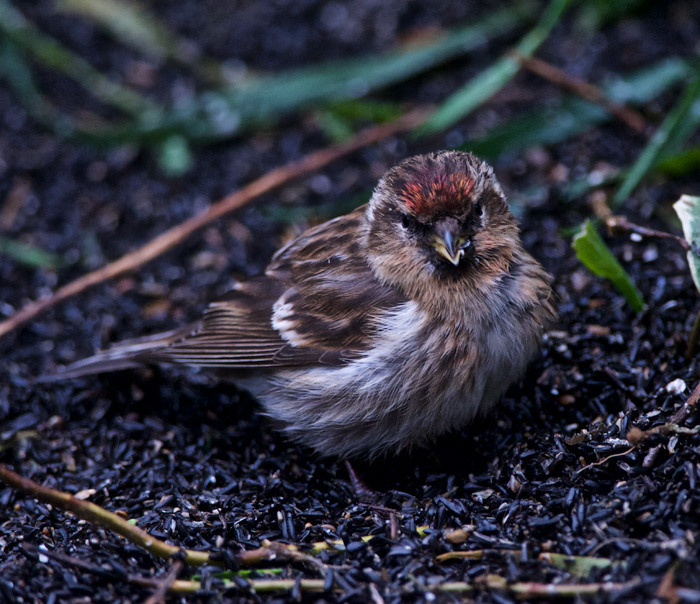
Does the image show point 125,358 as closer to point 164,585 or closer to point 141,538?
point 141,538

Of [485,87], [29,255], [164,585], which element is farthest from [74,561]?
[485,87]

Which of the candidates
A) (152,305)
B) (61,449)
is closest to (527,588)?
(61,449)

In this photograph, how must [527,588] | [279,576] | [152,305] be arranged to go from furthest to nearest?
1. [152,305]
2. [279,576]
3. [527,588]

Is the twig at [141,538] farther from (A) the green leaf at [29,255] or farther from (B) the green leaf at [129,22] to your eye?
(B) the green leaf at [129,22]

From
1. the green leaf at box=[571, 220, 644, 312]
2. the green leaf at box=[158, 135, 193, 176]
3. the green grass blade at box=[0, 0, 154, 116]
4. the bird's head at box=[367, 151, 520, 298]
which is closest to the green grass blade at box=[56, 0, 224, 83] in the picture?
the green grass blade at box=[0, 0, 154, 116]

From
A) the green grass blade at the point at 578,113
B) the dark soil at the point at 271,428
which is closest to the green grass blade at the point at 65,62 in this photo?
the dark soil at the point at 271,428

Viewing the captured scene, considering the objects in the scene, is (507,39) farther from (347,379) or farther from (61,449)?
(61,449)

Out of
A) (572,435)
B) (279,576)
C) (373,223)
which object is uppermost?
(373,223)

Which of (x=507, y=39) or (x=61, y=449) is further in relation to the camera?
(x=507, y=39)
